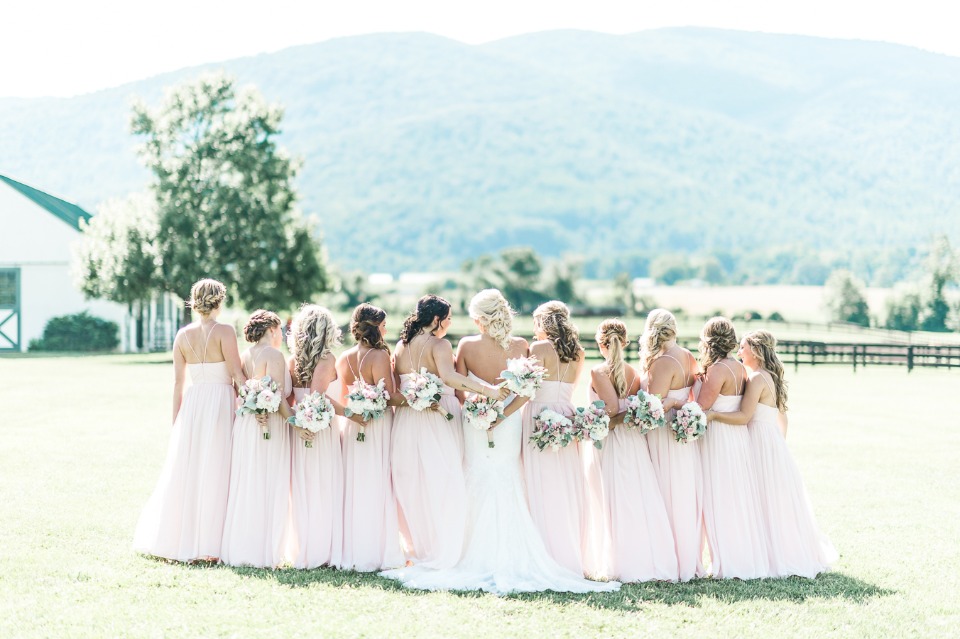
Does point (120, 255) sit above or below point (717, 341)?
above

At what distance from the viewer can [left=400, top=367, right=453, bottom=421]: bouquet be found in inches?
286

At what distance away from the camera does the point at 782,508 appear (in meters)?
7.66

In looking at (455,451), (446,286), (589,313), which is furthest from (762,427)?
(446,286)

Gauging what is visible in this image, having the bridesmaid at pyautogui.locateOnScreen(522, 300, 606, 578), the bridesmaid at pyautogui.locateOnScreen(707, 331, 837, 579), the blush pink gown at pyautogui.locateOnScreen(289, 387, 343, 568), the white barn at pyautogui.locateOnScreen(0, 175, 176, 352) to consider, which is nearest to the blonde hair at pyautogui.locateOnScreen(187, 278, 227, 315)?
the blush pink gown at pyautogui.locateOnScreen(289, 387, 343, 568)

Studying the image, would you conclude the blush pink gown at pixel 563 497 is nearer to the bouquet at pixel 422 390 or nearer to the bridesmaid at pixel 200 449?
the bouquet at pixel 422 390

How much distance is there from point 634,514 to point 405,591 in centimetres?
179

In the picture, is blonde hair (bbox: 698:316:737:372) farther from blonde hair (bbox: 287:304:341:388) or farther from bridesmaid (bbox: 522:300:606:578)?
blonde hair (bbox: 287:304:341:388)

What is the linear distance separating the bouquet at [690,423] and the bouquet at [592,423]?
525 millimetres

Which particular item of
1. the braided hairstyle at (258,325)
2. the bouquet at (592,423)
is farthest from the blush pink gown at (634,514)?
the braided hairstyle at (258,325)

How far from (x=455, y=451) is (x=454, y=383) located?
1.94ft

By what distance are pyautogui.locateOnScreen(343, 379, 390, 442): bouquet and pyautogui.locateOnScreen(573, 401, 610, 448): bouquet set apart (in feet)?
4.73

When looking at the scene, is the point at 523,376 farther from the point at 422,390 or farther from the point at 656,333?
the point at 656,333

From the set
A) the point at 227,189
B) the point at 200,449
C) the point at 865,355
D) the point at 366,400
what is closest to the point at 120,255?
the point at 227,189

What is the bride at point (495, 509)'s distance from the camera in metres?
7.12
